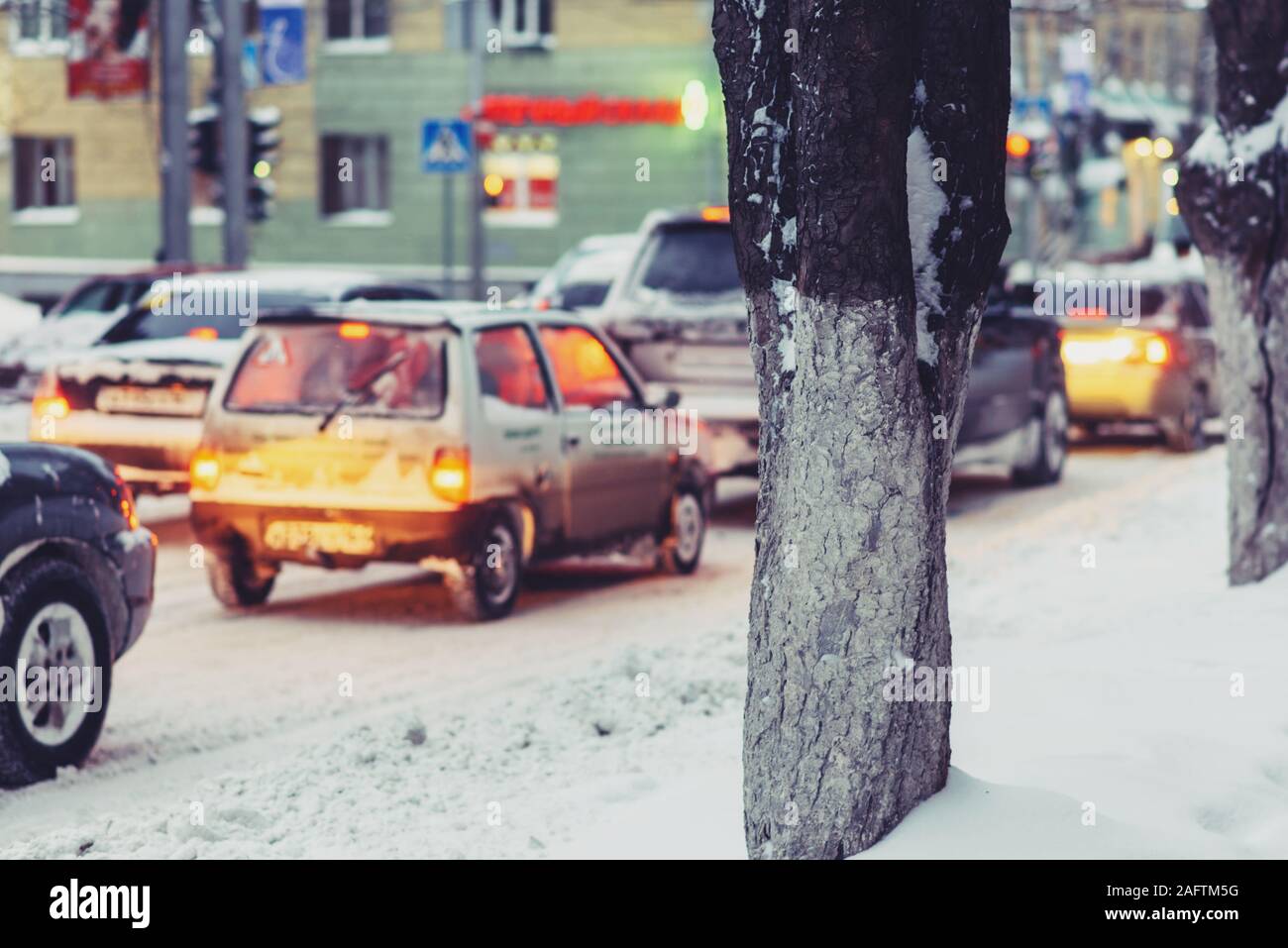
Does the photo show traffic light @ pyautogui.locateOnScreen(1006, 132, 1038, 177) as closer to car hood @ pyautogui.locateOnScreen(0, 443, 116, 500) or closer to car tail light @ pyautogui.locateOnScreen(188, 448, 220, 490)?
car tail light @ pyautogui.locateOnScreen(188, 448, 220, 490)

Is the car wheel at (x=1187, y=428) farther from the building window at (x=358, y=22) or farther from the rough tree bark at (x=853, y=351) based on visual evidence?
the building window at (x=358, y=22)

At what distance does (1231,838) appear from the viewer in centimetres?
574

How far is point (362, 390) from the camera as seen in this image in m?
11.3

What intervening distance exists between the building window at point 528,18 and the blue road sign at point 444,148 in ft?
56.0

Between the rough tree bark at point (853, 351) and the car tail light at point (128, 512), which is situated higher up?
the rough tree bark at point (853, 351)

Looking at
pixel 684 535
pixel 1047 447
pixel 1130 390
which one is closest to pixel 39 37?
pixel 1130 390

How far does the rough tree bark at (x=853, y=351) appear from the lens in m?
5.36

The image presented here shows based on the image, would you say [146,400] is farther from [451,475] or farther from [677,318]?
[451,475]

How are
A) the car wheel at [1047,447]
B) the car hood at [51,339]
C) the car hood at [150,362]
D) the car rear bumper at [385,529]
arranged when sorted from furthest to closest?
the car hood at [51,339], the car wheel at [1047,447], the car hood at [150,362], the car rear bumper at [385,529]

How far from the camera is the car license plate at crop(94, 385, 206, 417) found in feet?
45.4

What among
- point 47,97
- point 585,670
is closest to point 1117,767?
point 585,670

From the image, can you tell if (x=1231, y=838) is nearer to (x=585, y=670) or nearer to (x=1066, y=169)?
(x=585, y=670)

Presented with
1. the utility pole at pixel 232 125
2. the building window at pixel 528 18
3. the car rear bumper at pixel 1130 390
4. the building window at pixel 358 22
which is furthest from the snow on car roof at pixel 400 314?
the building window at pixel 358 22

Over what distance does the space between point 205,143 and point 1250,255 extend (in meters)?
16.8
